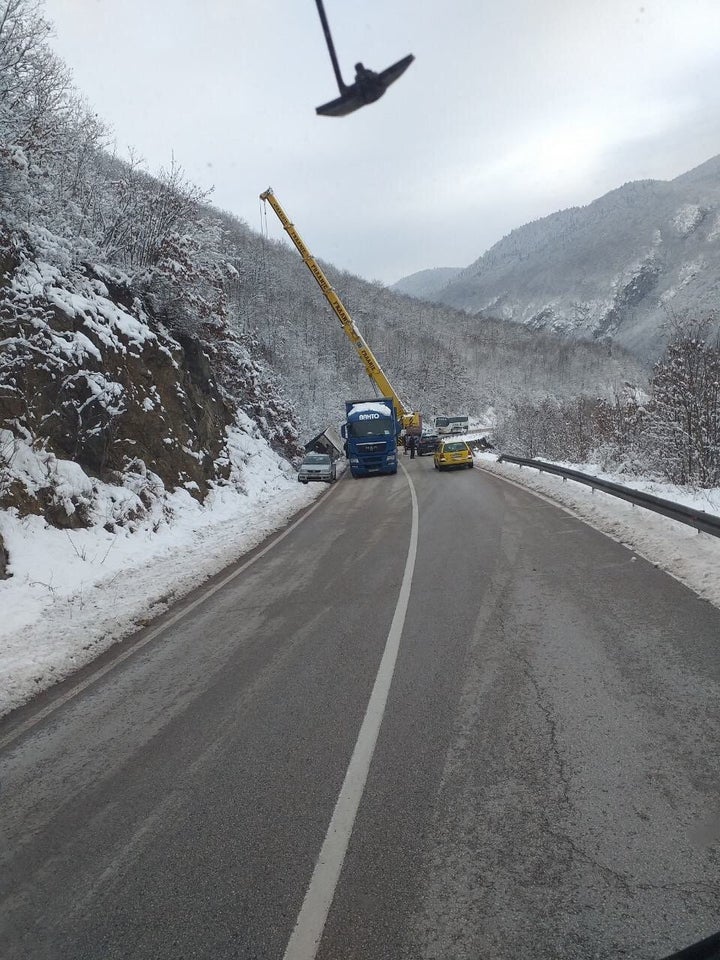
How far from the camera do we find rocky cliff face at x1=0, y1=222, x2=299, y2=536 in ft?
39.2

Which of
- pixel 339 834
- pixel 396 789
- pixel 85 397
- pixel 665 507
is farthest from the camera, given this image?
pixel 85 397

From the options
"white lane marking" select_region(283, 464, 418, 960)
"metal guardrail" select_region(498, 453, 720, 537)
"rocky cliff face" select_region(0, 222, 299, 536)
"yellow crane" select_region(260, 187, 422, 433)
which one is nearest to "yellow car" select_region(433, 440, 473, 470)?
"yellow crane" select_region(260, 187, 422, 433)

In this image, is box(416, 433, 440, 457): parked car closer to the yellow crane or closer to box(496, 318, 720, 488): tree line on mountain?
the yellow crane

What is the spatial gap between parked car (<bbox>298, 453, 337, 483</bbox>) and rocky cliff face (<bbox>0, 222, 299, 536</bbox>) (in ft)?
22.8

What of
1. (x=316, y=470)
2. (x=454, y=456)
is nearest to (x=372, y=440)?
(x=316, y=470)

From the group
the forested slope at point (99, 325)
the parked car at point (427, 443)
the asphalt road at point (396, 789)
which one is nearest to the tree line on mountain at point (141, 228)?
the forested slope at point (99, 325)

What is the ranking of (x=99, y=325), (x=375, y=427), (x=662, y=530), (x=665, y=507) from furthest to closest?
1. (x=375, y=427)
2. (x=99, y=325)
3. (x=662, y=530)
4. (x=665, y=507)

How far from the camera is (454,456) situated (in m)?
29.6

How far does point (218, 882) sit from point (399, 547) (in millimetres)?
8618

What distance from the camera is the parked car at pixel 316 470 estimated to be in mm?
28453

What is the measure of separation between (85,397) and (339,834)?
525 inches

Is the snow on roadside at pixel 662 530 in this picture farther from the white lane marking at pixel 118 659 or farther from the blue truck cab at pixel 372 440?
the blue truck cab at pixel 372 440

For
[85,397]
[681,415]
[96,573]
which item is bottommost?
[681,415]

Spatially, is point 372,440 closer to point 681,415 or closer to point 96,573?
point 681,415
